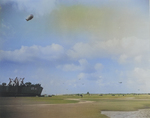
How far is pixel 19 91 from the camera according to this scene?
23.1m

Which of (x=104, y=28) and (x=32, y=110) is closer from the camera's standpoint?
(x=32, y=110)

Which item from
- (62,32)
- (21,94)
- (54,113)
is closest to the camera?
(54,113)

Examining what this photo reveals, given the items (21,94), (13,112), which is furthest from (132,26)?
(21,94)

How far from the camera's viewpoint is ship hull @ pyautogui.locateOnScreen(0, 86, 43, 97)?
21.4m

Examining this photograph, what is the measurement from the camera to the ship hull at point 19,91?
21.4 meters

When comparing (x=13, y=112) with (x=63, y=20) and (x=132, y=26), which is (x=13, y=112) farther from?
(x=132, y=26)

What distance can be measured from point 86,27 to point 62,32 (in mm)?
2074

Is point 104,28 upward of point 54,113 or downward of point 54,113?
upward

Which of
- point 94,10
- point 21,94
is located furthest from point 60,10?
point 21,94

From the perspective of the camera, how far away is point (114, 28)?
14.5 metres

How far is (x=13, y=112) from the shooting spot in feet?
38.8

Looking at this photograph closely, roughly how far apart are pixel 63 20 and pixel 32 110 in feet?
24.6

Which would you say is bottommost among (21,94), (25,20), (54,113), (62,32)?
(54,113)

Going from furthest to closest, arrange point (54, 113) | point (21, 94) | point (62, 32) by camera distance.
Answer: point (21, 94), point (62, 32), point (54, 113)
